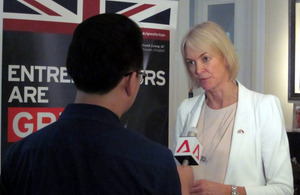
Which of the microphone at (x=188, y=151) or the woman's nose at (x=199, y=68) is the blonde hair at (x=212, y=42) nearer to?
the woman's nose at (x=199, y=68)

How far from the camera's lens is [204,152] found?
1.83m

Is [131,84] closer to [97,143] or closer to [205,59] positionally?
[97,143]

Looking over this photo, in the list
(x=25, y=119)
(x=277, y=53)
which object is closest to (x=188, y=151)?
(x=25, y=119)

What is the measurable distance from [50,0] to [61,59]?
328 mm

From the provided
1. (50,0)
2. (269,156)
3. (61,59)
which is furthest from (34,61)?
(269,156)

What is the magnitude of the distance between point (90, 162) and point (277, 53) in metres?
3.11

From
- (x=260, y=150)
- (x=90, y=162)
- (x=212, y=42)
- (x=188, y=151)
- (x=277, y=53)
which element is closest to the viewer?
(x=90, y=162)

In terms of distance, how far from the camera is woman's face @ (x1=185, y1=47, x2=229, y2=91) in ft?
6.03

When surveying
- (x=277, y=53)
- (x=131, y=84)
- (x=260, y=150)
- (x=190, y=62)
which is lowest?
(x=260, y=150)

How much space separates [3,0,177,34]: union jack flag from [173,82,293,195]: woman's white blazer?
0.82 m

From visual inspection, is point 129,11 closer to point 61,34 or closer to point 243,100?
point 61,34

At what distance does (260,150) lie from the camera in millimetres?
1720

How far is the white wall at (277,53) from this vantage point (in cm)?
358

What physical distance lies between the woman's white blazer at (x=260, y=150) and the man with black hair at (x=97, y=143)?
35.7 inches
